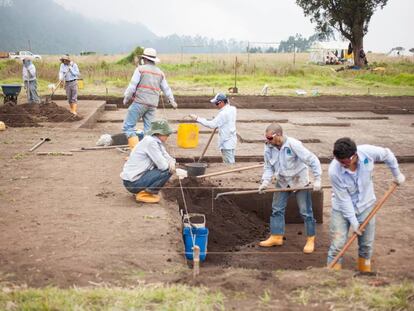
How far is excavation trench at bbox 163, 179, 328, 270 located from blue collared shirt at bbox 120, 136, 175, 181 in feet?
2.53

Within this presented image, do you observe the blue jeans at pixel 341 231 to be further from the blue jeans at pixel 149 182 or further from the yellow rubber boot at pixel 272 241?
the blue jeans at pixel 149 182

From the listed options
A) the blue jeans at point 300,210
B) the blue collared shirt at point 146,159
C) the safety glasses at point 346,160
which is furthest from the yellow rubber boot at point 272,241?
the safety glasses at point 346,160

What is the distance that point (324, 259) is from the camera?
274 inches

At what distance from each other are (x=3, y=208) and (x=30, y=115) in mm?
8739

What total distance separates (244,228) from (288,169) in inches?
58.0

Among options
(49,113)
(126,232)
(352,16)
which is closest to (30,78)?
(49,113)

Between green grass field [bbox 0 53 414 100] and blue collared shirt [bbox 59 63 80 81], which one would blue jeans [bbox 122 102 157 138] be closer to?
blue collared shirt [bbox 59 63 80 81]

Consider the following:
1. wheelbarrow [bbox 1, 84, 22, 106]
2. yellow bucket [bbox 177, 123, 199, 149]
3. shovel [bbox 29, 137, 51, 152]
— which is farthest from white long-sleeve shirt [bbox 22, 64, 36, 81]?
yellow bucket [bbox 177, 123, 199, 149]

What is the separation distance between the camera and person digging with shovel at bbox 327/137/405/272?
5676mm

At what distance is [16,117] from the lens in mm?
15070

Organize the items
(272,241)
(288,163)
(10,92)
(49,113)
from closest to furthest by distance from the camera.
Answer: (288,163) < (272,241) < (49,113) < (10,92)

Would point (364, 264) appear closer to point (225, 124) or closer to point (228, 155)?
point (225, 124)

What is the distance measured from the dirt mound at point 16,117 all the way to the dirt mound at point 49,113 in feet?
1.02

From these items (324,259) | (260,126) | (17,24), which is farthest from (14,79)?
(17,24)
